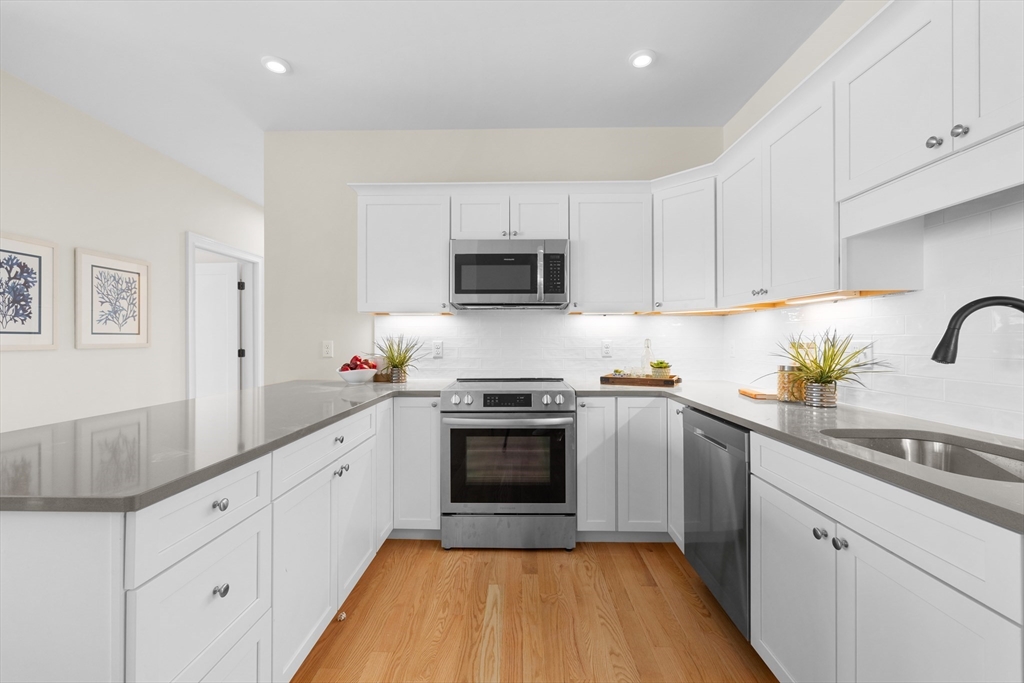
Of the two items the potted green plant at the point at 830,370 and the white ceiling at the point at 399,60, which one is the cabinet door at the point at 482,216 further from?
the potted green plant at the point at 830,370

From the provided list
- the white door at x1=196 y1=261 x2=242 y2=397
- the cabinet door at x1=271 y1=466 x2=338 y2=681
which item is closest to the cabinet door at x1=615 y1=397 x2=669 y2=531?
the cabinet door at x1=271 y1=466 x2=338 y2=681

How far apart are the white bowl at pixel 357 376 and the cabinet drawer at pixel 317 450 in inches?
25.3

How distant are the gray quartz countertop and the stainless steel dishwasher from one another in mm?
108

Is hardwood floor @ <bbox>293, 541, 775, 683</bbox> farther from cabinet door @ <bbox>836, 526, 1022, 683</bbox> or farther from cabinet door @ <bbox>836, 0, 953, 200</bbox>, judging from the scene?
cabinet door @ <bbox>836, 0, 953, 200</bbox>

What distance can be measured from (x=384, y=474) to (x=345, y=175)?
85.4 inches

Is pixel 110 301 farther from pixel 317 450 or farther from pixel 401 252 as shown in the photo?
pixel 317 450

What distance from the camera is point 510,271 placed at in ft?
9.23

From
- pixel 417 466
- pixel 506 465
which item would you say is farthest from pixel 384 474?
pixel 506 465

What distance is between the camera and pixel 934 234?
157 cm

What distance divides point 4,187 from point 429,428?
9.27 feet

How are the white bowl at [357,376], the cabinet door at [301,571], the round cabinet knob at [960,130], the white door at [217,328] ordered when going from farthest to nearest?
the white door at [217,328] < the white bowl at [357,376] < the cabinet door at [301,571] < the round cabinet knob at [960,130]

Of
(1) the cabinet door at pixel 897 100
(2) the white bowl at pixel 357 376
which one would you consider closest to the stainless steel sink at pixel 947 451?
(1) the cabinet door at pixel 897 100

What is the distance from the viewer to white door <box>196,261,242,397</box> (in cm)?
478

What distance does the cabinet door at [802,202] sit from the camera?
1691mm
